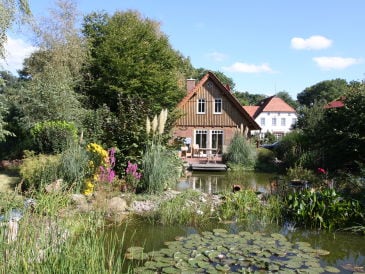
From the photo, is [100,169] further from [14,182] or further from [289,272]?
[289,272]

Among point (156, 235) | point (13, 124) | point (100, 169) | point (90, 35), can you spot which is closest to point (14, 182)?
point (100, 169)

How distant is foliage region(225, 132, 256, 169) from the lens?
64.3ft

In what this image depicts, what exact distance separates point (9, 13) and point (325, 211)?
28.7 ft

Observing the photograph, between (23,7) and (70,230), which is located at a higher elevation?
(23,7)

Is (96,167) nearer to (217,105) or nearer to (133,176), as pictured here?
(133,176)

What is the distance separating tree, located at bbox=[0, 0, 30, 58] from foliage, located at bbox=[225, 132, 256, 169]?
41.2 feet

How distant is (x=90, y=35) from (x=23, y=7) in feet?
50.5

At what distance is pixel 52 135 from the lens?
39.6 feet

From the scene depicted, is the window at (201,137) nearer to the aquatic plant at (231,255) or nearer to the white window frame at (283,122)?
the aquatic plant at (231,255)

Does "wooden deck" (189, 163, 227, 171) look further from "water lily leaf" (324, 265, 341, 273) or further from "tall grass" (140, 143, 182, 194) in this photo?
"water lily leaf" (324, 265, 341, 273)

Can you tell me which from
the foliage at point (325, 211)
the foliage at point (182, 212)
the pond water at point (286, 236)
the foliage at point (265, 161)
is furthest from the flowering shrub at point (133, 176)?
the foliage at point (265, 161)

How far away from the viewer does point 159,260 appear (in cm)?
486

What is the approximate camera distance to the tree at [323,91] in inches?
2932

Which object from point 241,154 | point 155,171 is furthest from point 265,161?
point 155,171
